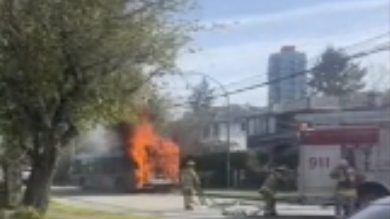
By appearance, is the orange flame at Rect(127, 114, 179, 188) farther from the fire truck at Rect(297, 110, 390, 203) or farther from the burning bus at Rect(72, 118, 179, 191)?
the fire truck at Rect(297, 110, 390, 203)

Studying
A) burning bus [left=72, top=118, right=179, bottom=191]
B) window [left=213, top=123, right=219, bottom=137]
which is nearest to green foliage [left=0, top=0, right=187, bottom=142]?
burning bus [left=72, top=118, right=179, bottom=191]

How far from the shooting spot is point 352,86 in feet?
377

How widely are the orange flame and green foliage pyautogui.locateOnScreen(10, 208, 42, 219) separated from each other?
29.0 meters

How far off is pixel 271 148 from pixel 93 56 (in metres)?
42.5

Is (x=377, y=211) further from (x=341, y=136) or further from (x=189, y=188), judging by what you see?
(x=189, y=188)

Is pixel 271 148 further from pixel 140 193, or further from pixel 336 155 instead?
pixel 336 155

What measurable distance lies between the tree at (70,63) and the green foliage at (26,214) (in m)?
1.26

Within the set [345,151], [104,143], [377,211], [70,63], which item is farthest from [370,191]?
[104,143]

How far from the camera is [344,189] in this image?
26.6 meters

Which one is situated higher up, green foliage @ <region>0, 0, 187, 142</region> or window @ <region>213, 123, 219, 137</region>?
window @ <region>213, 123, 219, 137</region>

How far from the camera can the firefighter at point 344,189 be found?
2639cm

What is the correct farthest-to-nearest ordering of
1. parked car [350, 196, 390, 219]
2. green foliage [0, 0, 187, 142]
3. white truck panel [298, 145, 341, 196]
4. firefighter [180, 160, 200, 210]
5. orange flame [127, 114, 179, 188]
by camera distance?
→ 1. orange flame [127, 114, 179, 188]
2. firefighter [180, 160, 200, 210]
3. white truck panel [298, 145, 341, 196]
4. green foliage [0, 0, 187, 142]
5. parked car [350, 196, 390, 219]

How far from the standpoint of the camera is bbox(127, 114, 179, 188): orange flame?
2080 inches

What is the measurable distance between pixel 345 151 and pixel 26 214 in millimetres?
8857
